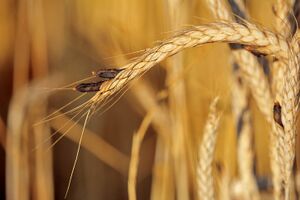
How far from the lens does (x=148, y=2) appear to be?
68.6 inches

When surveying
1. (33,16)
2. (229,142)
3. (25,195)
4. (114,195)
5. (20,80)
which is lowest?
(114,195)

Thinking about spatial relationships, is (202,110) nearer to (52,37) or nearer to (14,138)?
(14,138)

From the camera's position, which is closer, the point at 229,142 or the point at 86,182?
the point at 229,142

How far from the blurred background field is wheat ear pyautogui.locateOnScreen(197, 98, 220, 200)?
100 mm

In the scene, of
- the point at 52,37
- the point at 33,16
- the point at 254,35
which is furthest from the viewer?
the point at 52,37

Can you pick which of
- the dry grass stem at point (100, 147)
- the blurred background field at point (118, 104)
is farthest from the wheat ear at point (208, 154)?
the dry grass stem at point (100, 147)

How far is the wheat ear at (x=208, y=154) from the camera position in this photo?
2.88ft

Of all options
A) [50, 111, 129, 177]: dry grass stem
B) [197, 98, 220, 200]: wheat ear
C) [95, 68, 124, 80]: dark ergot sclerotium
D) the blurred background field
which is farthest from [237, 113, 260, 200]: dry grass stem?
[50, 111, 129, 177]: dry grass stem

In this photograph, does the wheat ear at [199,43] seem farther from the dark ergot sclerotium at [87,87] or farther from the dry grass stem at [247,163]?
the dry grass stem at [247,163]

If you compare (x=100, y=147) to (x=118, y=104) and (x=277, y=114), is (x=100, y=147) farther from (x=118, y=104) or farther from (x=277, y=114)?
(x=277, y=114)

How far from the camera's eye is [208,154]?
89cm

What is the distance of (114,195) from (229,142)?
3.16 feet

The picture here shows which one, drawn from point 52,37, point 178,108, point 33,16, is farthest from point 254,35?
point 52,37

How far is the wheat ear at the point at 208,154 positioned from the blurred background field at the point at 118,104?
100 millimetres
